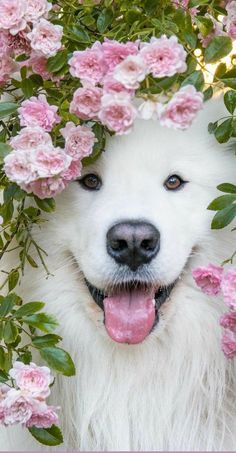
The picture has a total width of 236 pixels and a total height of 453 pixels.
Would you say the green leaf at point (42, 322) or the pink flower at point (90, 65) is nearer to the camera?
the pink flower at point (90, 65)

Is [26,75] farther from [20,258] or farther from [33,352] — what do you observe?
[33,352]

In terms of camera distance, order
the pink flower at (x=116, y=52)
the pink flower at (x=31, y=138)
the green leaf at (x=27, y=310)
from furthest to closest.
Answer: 1. the green leaf at (x=27, y=310)
2. the pink flower at (x=31, y=138)
3. the pink flower at (x=116, y=52)

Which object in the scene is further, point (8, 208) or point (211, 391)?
point (211, 391)

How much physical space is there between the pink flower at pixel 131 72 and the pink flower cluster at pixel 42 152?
30cm

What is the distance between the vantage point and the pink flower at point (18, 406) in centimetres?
255

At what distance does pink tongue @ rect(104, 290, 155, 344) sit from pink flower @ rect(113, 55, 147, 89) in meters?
0.79

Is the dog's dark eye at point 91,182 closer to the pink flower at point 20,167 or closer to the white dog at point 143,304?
the white dog at point 143,304

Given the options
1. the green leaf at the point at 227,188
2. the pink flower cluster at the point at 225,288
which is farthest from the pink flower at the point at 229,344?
the green leaf at the point at 227,188

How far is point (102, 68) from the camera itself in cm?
246

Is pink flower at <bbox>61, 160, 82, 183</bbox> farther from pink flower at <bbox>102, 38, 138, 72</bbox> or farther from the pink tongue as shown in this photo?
the pink tongue

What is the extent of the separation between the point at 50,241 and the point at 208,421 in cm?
85

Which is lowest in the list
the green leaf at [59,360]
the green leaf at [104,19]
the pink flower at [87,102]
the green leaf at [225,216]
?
the green leaf at [59,360]

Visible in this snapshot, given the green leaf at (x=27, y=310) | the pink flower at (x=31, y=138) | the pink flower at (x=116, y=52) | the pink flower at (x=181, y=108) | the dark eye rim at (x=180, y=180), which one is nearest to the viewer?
the pink flower at (x=181, y=108)

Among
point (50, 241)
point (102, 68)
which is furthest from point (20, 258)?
point (102, 68)
